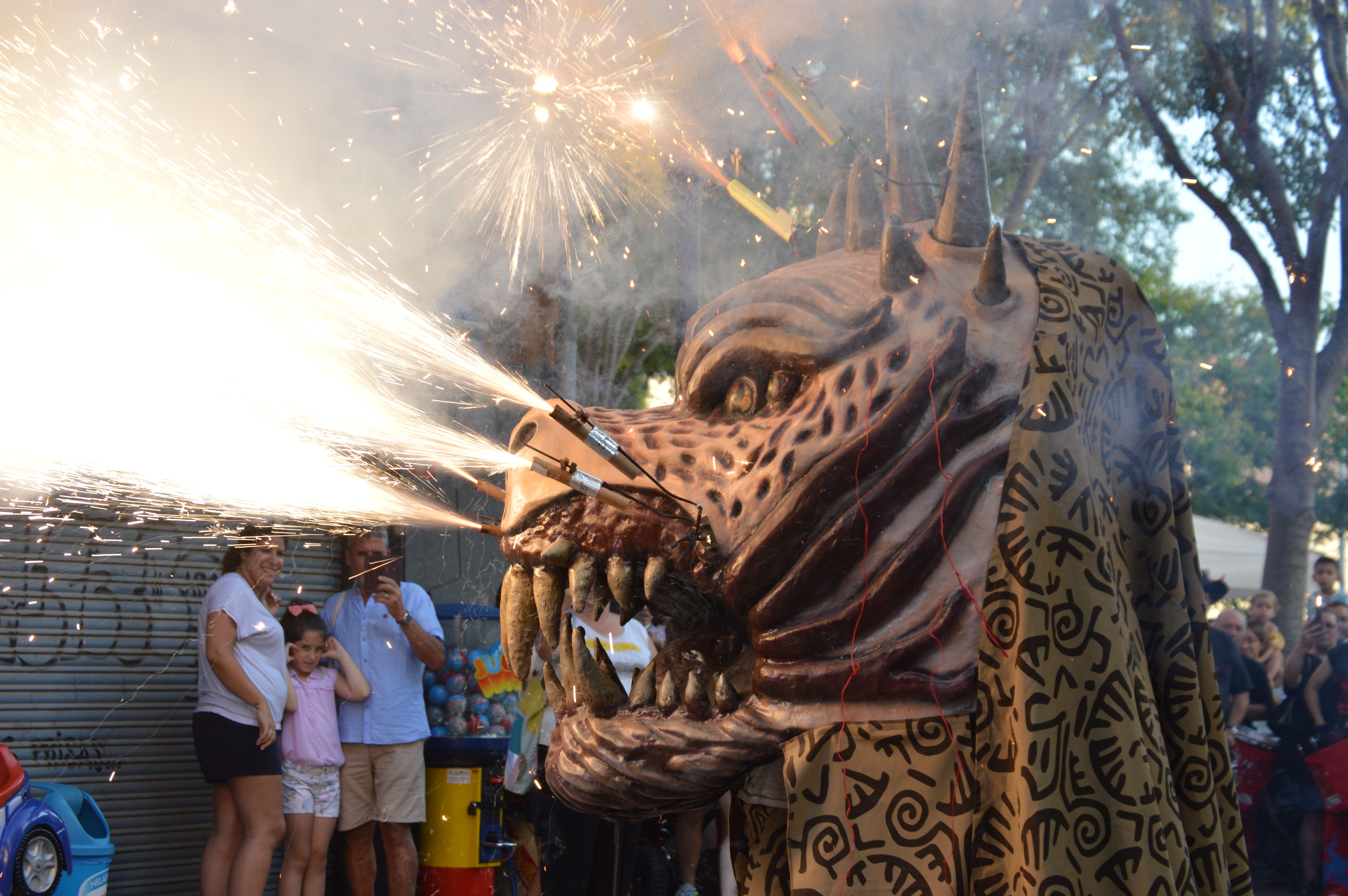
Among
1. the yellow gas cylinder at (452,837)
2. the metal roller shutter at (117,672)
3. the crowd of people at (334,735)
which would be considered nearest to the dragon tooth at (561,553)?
the crowd of people at (334,735)

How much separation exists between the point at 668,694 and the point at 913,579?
0.57 metres

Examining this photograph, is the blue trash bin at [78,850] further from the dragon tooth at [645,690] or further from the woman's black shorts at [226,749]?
the dragon tooth at [645,690]

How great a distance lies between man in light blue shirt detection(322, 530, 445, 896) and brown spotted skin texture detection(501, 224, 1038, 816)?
4528 millimetres

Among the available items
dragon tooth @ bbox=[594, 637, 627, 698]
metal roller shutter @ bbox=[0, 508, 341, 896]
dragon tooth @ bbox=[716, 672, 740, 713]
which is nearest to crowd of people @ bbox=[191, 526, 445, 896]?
metal roller shutter @ bbox=[0, 508, 341, 896]

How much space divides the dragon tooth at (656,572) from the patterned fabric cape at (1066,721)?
1.31 feet

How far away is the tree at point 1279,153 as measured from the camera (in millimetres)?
7363

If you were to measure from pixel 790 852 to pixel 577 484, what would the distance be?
0.77 metres

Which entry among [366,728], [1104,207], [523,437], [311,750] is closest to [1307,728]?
[1104,207]

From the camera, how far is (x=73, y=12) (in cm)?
386

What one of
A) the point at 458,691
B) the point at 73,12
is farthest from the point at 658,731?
the point at 458,691

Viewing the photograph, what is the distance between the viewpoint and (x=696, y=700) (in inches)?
80.5

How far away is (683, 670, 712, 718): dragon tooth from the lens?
2.04 metres

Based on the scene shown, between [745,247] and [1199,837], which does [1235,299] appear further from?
[1199,837]

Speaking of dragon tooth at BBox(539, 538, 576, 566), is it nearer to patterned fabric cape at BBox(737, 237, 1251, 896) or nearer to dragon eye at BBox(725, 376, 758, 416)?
dragon eye at BBox(725, 376, 758, 416)
